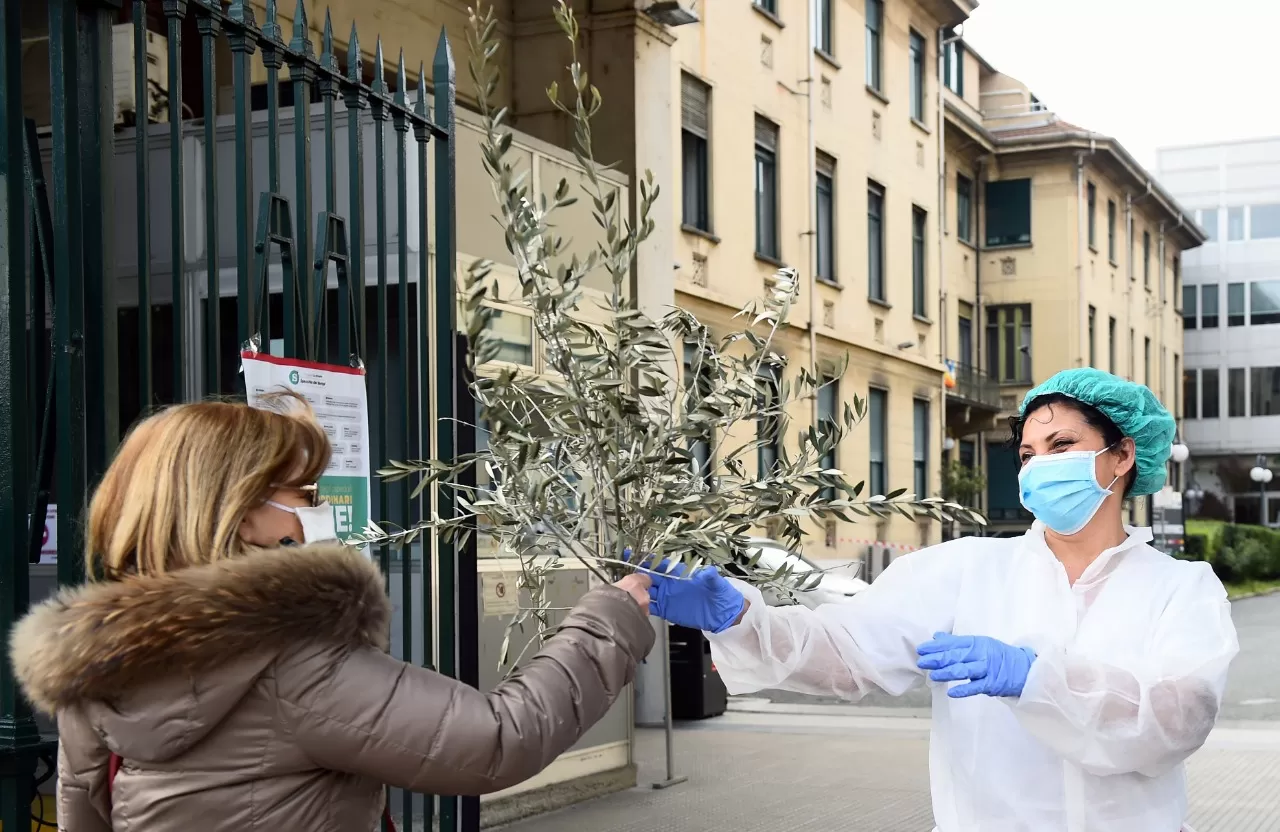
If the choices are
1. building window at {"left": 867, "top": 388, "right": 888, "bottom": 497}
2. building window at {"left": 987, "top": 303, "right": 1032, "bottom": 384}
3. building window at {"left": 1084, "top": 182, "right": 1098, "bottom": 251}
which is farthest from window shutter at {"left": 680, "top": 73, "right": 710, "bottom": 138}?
building window at {"left": 1084, "top": 182, "right": 1098, "bottom": 251}

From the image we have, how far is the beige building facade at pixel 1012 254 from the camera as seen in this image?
109 feet

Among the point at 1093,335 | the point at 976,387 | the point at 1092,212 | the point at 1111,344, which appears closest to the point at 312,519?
the point at 976,387

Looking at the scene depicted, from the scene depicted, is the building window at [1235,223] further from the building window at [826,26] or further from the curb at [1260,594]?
the building window at [826,26]

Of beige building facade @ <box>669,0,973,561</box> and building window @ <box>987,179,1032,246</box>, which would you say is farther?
building window @ <box>987,179,1032,246</box>

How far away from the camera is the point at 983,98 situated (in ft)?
122

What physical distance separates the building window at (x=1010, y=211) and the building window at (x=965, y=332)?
5.92 feet

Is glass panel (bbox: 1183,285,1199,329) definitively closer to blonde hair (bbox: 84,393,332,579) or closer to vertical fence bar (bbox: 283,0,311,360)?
vertical fence bar (bbox: 283,0,311,360)

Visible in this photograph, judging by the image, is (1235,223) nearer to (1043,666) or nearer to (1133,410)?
(1133,410)

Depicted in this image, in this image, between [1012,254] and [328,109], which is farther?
[1012,254]

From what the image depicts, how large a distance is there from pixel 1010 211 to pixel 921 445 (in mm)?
10212

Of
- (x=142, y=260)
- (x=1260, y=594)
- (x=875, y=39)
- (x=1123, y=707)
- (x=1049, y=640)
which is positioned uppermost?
(x=875, y=39)

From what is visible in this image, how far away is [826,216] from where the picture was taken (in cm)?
2228

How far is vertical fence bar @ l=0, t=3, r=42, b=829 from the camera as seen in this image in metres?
2.86

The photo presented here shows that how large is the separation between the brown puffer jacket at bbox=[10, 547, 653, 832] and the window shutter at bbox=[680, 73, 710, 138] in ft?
52.7
